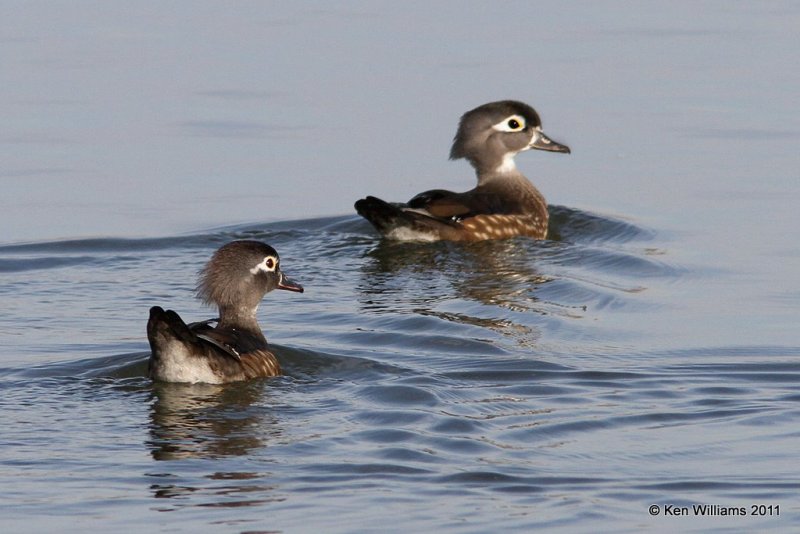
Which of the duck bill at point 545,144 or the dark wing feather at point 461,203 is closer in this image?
the dark wing feather at point 461,203

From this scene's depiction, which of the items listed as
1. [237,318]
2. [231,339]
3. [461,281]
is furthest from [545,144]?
[231,339]

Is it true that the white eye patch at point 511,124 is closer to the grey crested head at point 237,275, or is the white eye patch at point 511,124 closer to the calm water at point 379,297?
the calm water at point 379,297

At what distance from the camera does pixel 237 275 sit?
521 inches

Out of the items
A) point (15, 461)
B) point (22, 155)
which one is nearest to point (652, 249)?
point (22, 155)

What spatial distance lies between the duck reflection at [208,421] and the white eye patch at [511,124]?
25.6 ft

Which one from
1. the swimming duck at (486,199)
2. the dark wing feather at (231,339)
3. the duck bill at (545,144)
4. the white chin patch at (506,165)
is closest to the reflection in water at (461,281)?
the swimming duck at (486,199)

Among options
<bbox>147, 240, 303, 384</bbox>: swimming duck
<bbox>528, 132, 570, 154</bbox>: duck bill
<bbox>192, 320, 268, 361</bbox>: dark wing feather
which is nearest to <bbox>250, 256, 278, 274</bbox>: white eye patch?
<bbox>147, 240, 303, 384</bbox>: swimming duck

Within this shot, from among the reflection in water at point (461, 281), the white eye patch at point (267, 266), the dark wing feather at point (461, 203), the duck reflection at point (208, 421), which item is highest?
the dark wing feather at point (461, 203)

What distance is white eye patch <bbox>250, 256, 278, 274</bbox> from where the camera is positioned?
1329cm

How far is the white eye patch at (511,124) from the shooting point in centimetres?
1955

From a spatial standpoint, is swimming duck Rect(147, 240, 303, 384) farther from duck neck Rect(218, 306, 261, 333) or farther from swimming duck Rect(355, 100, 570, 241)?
swimming duck Rect(355, 100, 570, 241)

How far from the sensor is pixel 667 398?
470 inches

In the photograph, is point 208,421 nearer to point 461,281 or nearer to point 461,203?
point 461,281

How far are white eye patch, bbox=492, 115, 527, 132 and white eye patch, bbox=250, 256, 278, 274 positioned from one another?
6.61m
